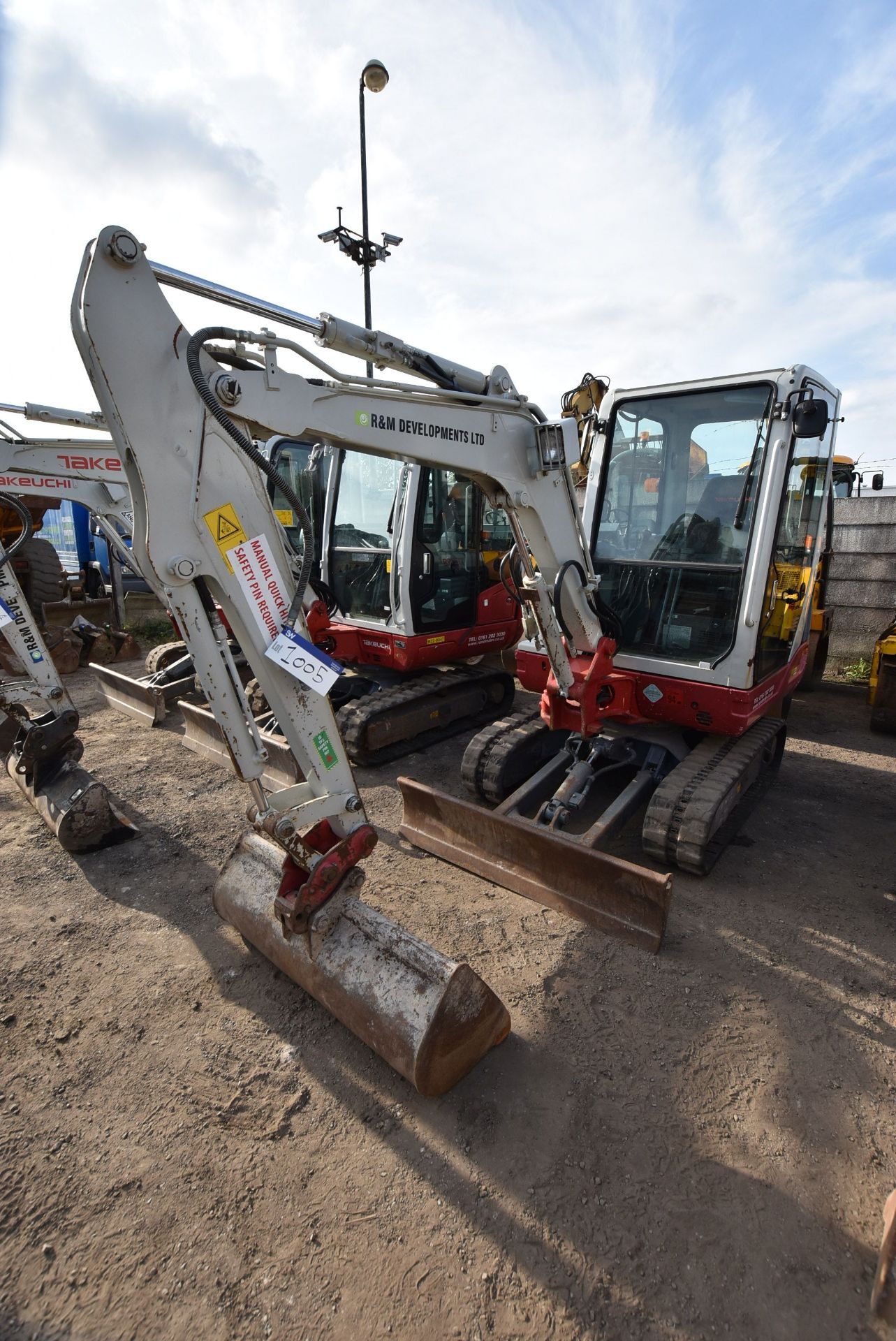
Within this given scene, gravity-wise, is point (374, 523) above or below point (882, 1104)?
above

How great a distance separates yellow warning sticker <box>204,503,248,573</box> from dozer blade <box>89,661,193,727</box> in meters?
4.97

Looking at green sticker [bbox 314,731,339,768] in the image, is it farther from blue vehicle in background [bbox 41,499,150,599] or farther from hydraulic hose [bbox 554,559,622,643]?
blue vehicle in background [bbox 41,499,150,599]

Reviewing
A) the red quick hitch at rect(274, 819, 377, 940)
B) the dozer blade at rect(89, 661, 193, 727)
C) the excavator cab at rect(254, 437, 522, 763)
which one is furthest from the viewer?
the dozer blade at rect(89, 661, 193, 727)

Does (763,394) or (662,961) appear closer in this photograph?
(662,961)

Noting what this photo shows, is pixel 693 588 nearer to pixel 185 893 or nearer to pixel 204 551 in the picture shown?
pixel 204 551

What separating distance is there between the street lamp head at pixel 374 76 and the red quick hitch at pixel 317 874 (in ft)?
29.9

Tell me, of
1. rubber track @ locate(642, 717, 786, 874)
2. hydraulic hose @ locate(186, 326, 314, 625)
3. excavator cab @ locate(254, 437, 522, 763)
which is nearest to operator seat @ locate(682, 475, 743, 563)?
rubber track @ locate(642, 717, 786, 874)

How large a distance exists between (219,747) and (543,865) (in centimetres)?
337

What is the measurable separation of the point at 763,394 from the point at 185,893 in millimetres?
4644

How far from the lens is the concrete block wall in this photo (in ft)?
28.6

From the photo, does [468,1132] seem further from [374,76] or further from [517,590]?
→ [374,76]

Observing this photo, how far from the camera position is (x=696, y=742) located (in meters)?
4.83

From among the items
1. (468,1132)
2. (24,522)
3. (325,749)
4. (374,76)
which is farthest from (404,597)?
(374,76)

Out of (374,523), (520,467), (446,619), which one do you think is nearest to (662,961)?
(520,467)
